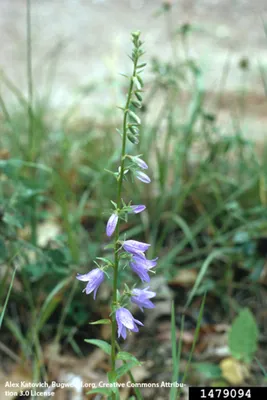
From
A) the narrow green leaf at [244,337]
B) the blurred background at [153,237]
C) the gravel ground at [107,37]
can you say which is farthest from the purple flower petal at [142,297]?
the gravel ground at [107,37]

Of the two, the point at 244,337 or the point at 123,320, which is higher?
the point at 123,320

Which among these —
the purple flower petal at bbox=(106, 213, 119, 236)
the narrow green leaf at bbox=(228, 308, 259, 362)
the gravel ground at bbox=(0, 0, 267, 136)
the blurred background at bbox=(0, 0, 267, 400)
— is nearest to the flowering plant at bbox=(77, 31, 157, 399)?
the purple flower petal at bbox=(106, 213, 119, 236)

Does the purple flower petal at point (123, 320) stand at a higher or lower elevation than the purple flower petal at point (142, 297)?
lower

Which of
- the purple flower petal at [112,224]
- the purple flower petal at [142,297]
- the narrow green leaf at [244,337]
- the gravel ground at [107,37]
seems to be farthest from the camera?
the gravel ground at [107,37]

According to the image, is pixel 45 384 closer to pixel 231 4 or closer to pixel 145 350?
pixel 145 350

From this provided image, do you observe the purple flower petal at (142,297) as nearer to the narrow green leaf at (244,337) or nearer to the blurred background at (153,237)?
the blurred background at (153,237)

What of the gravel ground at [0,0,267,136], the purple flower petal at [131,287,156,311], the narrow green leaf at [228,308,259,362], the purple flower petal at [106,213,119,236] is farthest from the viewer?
the gravel ground at [0,0,267,136]

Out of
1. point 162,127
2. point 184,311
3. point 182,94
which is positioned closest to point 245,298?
point 184,311

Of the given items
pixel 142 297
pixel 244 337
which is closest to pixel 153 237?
pixel 244 337

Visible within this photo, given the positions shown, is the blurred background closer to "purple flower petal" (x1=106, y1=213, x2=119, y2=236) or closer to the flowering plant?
the flowering plant

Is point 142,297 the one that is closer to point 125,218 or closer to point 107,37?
point 125,218

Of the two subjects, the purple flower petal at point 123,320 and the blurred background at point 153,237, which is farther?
the blurred background at point 153,237

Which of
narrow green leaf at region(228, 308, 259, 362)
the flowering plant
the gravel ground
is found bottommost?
narrow green leaf at region(228, 308, 259, 362)
